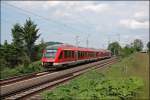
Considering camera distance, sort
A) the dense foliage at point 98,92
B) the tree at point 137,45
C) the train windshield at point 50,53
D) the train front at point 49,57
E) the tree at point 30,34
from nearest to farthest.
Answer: the dense foliage at point 98,92 → the train front at point 49,57 → the train windshield at point 50,53 → the tree at point 30,34 → the tree at point 137,45

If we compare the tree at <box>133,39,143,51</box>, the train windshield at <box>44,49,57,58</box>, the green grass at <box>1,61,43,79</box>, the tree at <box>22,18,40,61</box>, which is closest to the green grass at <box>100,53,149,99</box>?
the train windshield at <box>44,49,57,58</box>

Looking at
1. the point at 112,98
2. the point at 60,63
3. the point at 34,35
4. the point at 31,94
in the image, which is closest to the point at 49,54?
the point at 60,63

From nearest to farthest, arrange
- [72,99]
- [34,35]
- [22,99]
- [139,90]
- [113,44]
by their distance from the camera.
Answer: [72,99] < [22,99] < [139,90] < [34,35] < [113,44]

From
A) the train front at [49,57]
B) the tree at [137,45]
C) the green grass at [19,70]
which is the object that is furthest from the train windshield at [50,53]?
the tree at [137,45]

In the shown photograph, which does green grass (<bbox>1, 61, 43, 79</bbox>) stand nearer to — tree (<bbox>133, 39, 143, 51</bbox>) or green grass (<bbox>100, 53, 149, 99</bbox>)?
green grass (<bbox>100, 53, 149, 99</bbox>)

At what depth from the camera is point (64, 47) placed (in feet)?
130

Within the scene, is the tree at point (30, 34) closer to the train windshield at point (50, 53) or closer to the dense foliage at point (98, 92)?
the train windshield at point (50, 53)

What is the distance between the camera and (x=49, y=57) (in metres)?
37.9

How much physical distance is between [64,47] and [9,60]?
21.0 meters

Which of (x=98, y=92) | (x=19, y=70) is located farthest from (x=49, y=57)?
(x=98, y=92)

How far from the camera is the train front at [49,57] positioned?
37.3 m

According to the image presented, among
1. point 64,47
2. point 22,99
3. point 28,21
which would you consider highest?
point 28,21

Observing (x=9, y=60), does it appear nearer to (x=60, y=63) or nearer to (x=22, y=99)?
(x=60, y=63)

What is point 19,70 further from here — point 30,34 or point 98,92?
point 30,34
